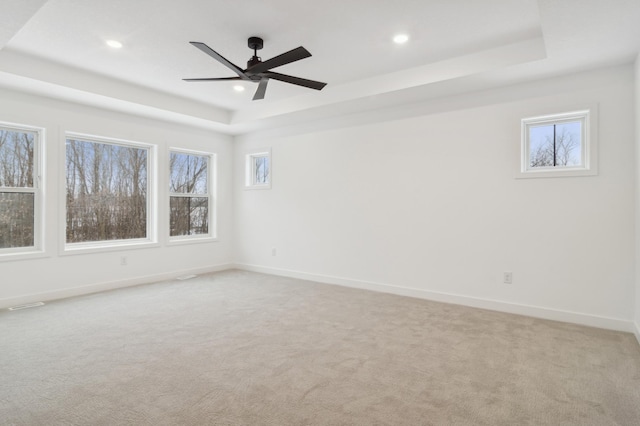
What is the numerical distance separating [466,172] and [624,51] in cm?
173

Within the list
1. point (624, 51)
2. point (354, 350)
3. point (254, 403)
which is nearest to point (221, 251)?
point (354, 350)

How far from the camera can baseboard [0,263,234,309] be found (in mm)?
4172

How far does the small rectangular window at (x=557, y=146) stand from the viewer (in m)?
3.59

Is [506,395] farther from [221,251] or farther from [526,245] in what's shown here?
[221,251]

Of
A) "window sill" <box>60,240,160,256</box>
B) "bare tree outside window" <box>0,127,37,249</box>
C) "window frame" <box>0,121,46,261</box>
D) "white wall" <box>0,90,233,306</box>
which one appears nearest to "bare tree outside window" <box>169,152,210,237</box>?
"white wall" <box>0,90,233,306</box>

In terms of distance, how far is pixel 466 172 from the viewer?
425cm

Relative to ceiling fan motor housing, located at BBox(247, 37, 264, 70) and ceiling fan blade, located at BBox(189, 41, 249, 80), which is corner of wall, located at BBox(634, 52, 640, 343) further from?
ceiling fan blade, located at BBox(189, 41, 249, 80)

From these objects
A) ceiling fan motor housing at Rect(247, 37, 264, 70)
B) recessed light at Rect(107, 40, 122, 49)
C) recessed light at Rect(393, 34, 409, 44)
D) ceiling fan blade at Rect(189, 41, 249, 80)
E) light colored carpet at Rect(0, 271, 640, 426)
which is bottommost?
light colored carpet at Rect(0, 271, 640, 426)

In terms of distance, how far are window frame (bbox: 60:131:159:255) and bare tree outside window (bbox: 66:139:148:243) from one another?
2.2 inches

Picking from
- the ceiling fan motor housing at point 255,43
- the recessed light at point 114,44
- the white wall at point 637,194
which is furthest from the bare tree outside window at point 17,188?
the white wall at point 637,194

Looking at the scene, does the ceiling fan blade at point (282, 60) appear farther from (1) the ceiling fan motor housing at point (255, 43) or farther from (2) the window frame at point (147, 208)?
(2) the window frame at point (147, 208)

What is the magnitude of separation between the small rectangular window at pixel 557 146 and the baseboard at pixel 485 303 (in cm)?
144

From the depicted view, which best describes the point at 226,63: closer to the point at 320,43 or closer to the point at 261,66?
the point at 261,66

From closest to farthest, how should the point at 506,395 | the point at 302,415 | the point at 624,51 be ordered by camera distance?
the point at 302,415, the point at 506,395, the point at 624,51
